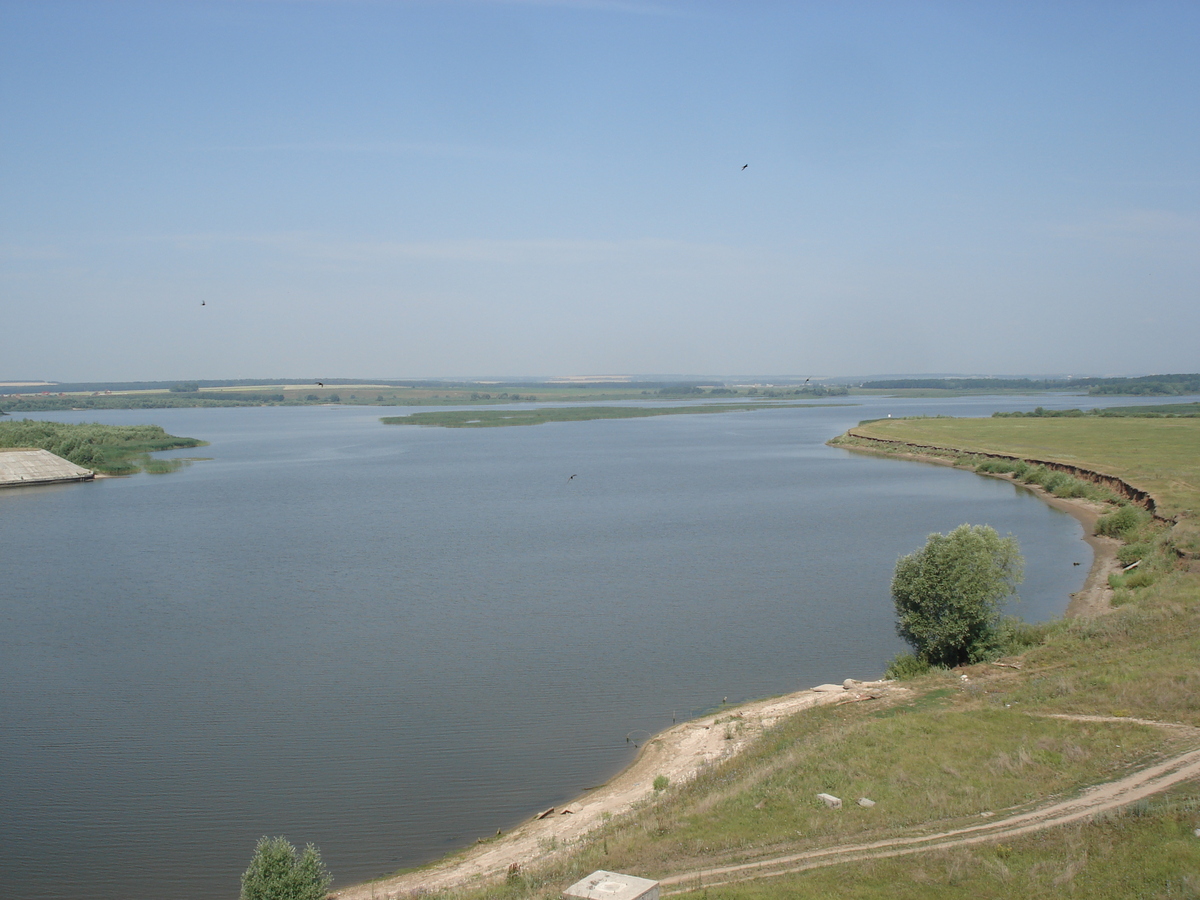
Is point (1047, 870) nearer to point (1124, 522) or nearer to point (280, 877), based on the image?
point (280, 877)

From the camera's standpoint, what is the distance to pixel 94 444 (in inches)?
2719

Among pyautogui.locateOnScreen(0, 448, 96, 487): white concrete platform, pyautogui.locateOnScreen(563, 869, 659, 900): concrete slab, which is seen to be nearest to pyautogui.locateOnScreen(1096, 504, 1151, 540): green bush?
pyautogui.locateOnScreen(563, 869, 659, 900): concrete slab

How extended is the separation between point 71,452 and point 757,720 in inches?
2522

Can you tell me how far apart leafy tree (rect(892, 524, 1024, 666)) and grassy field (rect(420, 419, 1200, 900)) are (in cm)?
114

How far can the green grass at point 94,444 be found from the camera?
212 feet

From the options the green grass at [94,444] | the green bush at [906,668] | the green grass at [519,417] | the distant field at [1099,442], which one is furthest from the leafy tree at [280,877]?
the green grass at [519,417]

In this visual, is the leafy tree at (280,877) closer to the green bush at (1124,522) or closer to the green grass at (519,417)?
the green bush at (1124,522)

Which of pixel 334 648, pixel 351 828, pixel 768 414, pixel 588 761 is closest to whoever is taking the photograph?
pixel 351 828

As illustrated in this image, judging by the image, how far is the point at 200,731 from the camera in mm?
16391

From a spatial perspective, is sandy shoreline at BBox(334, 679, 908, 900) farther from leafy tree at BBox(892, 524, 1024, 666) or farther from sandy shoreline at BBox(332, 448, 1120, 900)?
leafy tree at BBox(892, 524, 1024, 666)

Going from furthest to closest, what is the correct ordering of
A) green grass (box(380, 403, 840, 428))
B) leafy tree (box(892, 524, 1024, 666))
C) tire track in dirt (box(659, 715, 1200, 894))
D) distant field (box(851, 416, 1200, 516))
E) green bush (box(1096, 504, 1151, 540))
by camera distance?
green grass (box(380, 403, 840, 428)) < distant field (box(851, 416, 1200, 516)) < green bush (box(1096, 504, 1151, 540)) < leafy tree (box(892, 524, 1024, 666)) < tire track in dirt (box(659, 715, 1200, 894))

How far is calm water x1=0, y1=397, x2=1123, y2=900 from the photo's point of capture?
13359mm

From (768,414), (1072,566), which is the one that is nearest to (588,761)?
(1072,566)

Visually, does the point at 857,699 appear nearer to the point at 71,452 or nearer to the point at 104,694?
the point at 104,694
